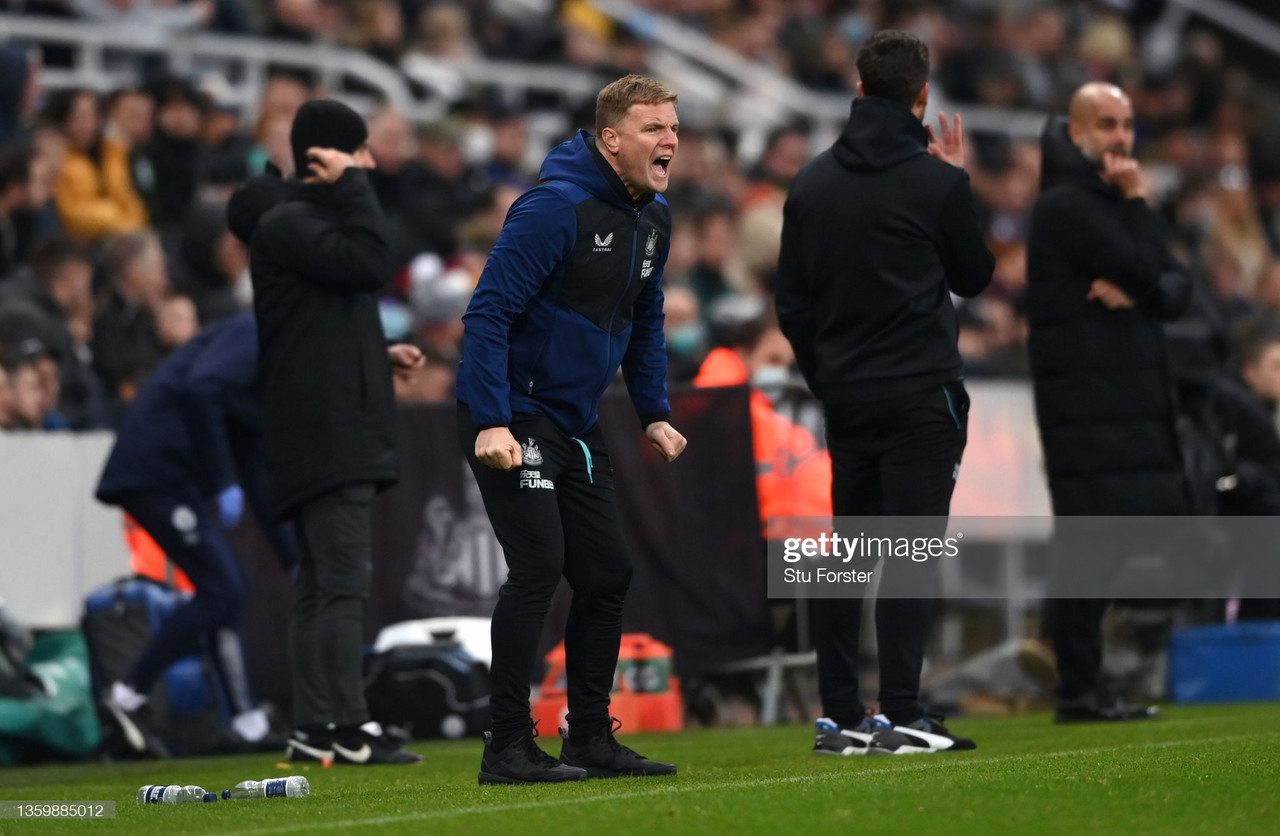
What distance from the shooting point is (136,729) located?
879 centimetres

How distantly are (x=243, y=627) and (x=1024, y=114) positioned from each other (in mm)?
13471

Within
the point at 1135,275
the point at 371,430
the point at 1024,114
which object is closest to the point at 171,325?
the point at 371,430

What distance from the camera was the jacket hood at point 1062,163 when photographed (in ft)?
28.2

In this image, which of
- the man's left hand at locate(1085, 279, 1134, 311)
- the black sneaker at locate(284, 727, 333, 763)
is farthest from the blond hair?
the man's left hand at locate(1085, 279, 1134, 311)

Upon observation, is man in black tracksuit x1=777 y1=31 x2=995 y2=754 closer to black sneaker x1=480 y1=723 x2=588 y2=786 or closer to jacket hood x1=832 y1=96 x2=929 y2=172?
jacket hood x1=832 y1=96 x2=929 y2=172

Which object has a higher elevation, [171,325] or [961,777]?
[171,325]

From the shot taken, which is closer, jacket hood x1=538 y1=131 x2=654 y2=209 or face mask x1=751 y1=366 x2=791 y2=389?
jacket hood x1=538 y1=131 x2=654 y2=209

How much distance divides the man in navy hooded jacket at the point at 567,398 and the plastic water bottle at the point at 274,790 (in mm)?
553

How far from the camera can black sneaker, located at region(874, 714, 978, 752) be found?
274 inches

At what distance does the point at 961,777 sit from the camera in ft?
19.3

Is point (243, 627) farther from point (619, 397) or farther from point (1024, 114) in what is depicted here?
point (1024, 114)

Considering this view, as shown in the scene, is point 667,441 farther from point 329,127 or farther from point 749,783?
point 329,127

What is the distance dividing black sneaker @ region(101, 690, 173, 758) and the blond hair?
3946 mm

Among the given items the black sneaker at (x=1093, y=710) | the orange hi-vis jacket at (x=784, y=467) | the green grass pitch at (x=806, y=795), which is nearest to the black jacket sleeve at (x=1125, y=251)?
the black sneaker at (x=1093, y=710)
